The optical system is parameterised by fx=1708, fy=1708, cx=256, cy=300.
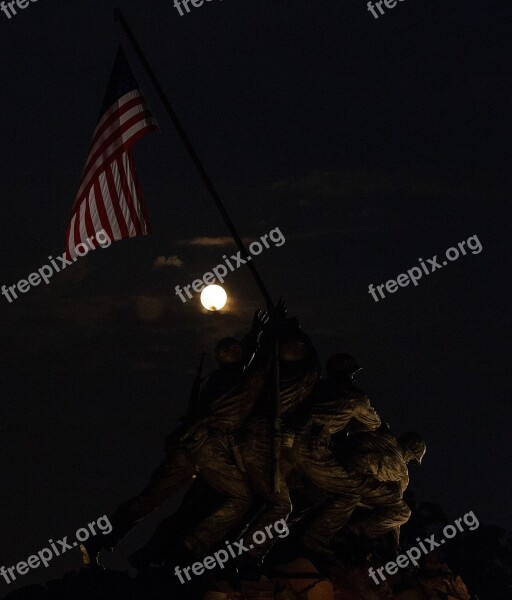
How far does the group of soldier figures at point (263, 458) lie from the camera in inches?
901

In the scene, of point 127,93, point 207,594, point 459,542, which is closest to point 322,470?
point 207,594

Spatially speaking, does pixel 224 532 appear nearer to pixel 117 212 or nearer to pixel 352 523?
pixel 352 523

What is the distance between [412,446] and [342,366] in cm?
176

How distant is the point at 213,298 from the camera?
2261 centimetres

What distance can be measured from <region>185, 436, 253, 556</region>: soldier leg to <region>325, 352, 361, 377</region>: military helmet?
2.34 metres

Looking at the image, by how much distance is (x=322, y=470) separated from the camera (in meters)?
23.4

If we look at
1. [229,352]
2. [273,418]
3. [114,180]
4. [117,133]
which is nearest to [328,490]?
[273,418]

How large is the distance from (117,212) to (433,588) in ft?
23.3

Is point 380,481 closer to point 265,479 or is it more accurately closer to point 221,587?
point 265,479

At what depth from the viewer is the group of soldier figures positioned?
75.1ft

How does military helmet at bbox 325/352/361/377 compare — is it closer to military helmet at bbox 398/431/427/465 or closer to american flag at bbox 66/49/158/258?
military helmet at bbox 398/431/427/465
